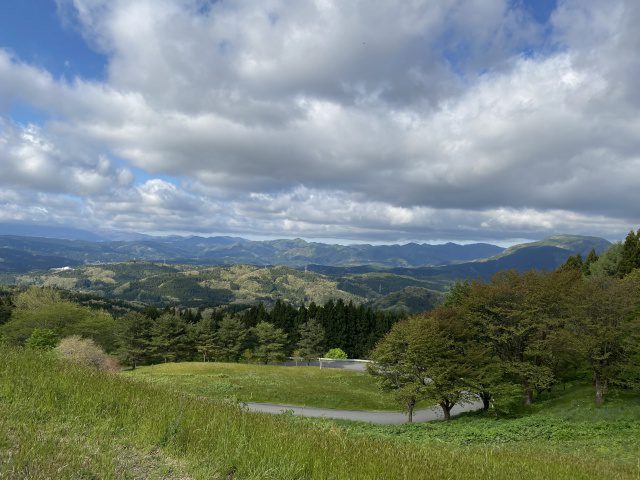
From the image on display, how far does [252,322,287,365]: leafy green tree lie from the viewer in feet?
310

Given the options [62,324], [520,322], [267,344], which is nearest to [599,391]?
[520,322]

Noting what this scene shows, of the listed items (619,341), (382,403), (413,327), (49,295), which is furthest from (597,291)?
(49,295)

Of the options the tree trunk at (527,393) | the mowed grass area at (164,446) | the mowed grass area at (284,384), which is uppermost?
the mowed grass area at (164,446)

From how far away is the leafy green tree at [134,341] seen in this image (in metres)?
93.8

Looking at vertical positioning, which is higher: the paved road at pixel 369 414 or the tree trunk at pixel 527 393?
the tree trunk at pixel 527 393

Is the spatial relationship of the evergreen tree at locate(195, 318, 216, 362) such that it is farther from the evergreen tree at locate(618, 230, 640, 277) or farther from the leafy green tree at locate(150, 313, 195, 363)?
the evergreen tree at locate(618, 230, 640, 277)

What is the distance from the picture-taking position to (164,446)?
19.4 feet

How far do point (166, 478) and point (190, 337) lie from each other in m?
98.3

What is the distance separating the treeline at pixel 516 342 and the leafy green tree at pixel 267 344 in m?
55.6

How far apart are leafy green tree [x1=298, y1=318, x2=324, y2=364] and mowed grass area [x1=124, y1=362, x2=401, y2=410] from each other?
2349 centimetres

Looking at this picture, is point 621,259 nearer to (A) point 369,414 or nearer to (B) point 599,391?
(B) point 599,391

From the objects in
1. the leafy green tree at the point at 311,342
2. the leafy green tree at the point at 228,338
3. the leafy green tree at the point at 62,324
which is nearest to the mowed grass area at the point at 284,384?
the leafy green tree at the point at 311,342

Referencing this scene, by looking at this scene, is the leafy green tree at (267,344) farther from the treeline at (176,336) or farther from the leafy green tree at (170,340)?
the leafy green tree at (170,340)

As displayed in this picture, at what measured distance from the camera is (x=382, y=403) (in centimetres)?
5375
